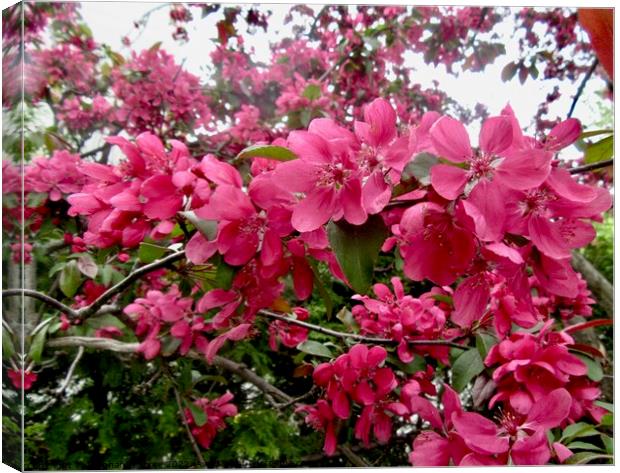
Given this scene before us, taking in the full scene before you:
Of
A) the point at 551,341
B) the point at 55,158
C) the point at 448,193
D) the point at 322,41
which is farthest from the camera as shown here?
the point at 322,41

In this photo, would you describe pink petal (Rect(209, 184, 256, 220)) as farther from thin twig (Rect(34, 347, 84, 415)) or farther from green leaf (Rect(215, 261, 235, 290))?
thin twig (Rect(34, 347, 84, 415))

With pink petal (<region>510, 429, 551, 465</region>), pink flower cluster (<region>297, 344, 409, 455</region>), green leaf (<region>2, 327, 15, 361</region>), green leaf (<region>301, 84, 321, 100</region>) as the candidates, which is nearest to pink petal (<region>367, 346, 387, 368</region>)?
pink flower cluster (<region>297, 344, 409, 455</region>)

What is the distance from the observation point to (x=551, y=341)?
0.89 metres

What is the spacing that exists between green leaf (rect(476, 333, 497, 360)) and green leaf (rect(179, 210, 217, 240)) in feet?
1.81

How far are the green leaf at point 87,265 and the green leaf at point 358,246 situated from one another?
0.76 m

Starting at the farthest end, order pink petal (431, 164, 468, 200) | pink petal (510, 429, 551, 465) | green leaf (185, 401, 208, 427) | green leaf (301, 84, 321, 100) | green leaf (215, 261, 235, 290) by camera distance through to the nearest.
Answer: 1. green leaf (301, 84, 321, 100)
2. green leaf (185, 401, 208, 427)
3. pink petal (510, 429, 551, 465)
4. green leaf (215, 261, 235, 290)
5. pink petal (431, 164, 468, 200)

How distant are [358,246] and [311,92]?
1.23 metres

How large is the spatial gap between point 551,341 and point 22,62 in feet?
3.62

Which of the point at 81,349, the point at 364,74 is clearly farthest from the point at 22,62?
the point at 364,74

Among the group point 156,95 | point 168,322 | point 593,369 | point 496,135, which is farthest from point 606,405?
point 156,95

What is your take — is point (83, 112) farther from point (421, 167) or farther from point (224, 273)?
point (421, 167)

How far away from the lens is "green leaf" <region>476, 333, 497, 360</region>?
2.99 feet

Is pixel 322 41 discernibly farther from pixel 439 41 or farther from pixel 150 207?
pixel 150 207

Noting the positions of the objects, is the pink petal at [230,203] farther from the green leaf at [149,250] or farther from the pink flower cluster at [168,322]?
the pink flower cluster at [168,322]
